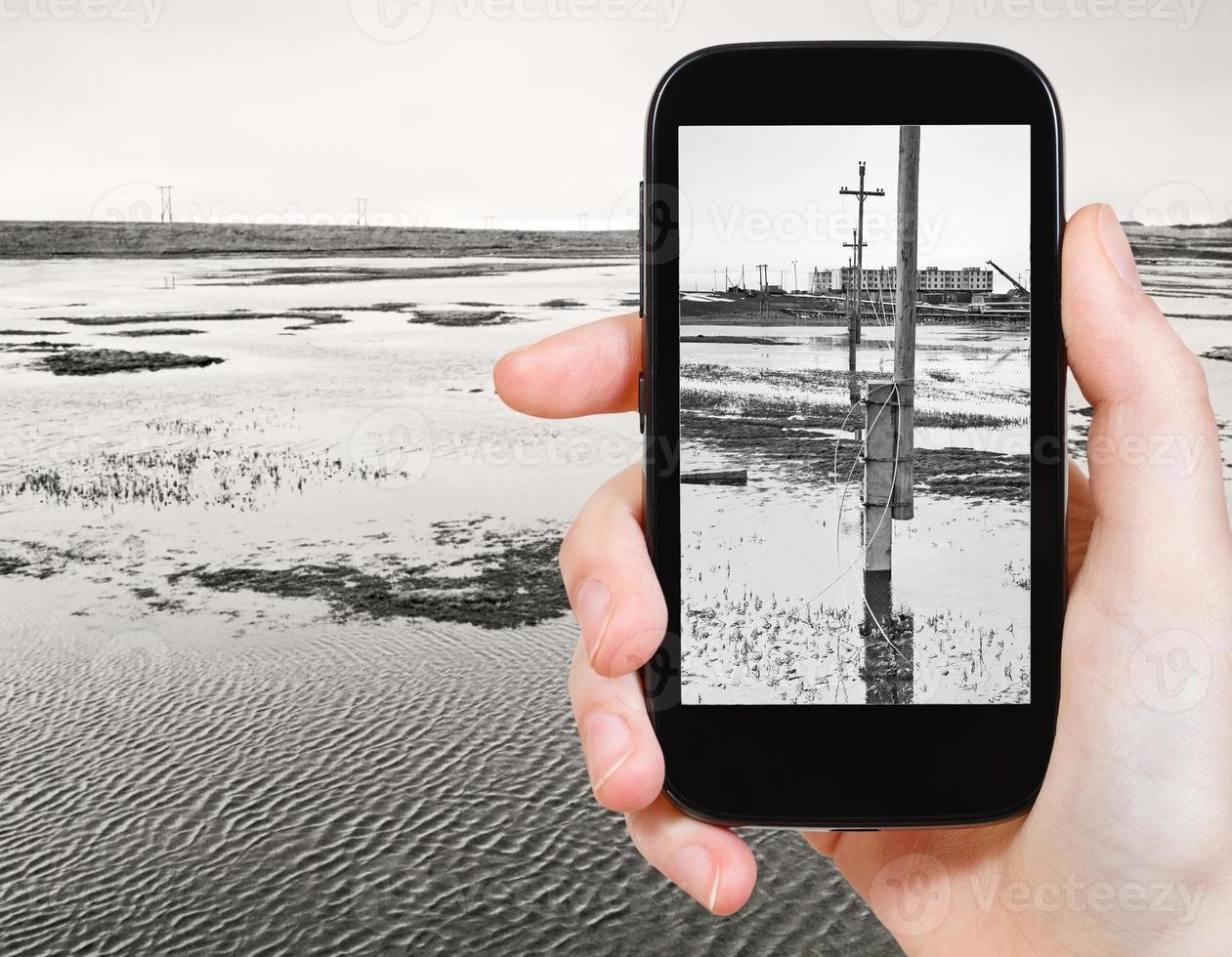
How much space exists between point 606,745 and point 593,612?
0.35 feet

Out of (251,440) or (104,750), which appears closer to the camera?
(104,750)

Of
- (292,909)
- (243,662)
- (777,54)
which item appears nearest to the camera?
(777,54)

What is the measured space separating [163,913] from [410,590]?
4.82 ft

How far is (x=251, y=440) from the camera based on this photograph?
16.8 feet

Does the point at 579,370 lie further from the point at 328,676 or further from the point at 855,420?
the point at 328,676

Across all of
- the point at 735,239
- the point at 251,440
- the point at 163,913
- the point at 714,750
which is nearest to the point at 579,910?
the point at 163,913

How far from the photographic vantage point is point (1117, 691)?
885mm

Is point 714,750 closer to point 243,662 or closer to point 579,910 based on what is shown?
point 579,910

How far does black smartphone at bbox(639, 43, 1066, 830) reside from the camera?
0.87 m

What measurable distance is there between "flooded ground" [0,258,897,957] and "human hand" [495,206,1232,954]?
177 centimetres

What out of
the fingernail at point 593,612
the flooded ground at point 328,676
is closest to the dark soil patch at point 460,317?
the flooded ground at point 328,676

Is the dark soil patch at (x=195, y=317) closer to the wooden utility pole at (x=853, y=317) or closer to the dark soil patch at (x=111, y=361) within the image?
the dark soil patch at (x=111, y=361)

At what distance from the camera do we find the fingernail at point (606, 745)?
873 millimetres

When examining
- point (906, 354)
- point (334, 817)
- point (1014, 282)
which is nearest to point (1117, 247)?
point (1014, 282)
